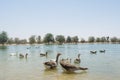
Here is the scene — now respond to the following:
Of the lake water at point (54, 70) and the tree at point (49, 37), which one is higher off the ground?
the tree at point (49, 37)

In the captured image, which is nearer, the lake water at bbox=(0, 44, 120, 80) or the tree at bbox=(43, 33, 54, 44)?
the lake water at bbox=(0, 44, 120, 80)

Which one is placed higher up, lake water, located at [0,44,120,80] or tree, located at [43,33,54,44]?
tree, located at [43,33,54,44]

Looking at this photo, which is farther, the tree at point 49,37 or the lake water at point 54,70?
the tree at point 49,37

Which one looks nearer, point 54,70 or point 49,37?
point 54,70

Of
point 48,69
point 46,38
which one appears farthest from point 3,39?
point 48,69

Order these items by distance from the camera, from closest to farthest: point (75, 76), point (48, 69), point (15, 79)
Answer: point (15, 79) < point (75, 76) < point (48, 69)

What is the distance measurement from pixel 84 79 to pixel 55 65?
19.1 feet

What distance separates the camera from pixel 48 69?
2361 centimetres

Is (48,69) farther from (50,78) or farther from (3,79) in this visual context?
(3,79)

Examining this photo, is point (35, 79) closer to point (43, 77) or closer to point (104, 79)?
point (43, 77)

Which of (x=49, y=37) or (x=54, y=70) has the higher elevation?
(x=49, y=37)

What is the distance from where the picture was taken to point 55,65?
77.8 ft

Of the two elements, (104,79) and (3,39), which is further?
(3,39)

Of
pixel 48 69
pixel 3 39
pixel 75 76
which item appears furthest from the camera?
pixel 3 39
